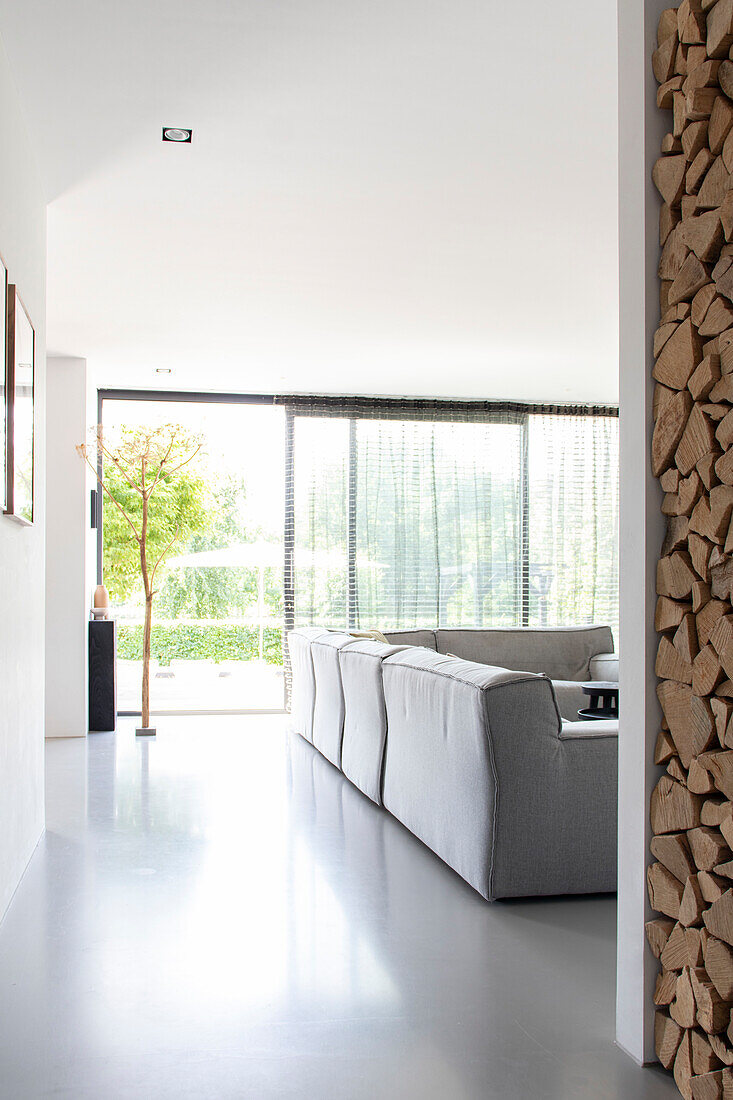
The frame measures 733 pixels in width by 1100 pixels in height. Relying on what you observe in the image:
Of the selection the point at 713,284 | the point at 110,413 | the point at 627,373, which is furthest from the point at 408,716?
the point at 110,413

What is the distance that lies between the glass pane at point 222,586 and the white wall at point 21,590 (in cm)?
381

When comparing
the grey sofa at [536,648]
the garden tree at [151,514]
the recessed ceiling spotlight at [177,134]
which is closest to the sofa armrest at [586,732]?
the recessed ceiling spotlight at [177,134]

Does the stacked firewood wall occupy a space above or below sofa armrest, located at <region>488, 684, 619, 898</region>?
above

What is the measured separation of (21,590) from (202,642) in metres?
4.54

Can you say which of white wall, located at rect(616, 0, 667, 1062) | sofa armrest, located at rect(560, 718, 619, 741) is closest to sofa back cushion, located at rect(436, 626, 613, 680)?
sofa armrest, located at rect(560, 718, 619, 741)

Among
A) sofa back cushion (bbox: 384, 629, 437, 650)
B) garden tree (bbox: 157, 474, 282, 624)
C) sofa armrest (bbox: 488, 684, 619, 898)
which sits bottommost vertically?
sofa armrest (bbox: 488, 684, 619, 898)

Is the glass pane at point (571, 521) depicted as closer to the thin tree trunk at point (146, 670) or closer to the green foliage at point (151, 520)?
the green foliage at point (151, 520)

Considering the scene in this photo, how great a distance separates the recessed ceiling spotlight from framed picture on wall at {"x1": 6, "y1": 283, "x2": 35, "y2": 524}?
77 cm

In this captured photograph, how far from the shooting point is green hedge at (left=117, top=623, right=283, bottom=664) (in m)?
7.76

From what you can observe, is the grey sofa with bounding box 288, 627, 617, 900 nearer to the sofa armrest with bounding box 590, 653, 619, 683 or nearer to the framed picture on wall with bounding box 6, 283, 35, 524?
the framed picture on wall with bounding box 6, 283, 35, 524

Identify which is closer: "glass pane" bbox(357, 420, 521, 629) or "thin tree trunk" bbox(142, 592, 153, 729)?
"thin tree trunk" bbox(142, 592, 153, 729)

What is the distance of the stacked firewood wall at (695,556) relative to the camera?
179cm

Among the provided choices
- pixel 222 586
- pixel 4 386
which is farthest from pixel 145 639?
pixel 4 386

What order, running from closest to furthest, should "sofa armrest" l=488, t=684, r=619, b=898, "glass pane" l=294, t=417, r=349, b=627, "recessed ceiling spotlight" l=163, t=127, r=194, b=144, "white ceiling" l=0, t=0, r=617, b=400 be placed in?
"white ceiling" l=0, t=0, r=617, b=400 < "sofa armrest" l=488, t=684, r=619, b=898 < "recessed ceiling spotlight" l=163, t=127, r=194, b=144 < "glass pane" l=294, t=417, r=349, b=627
